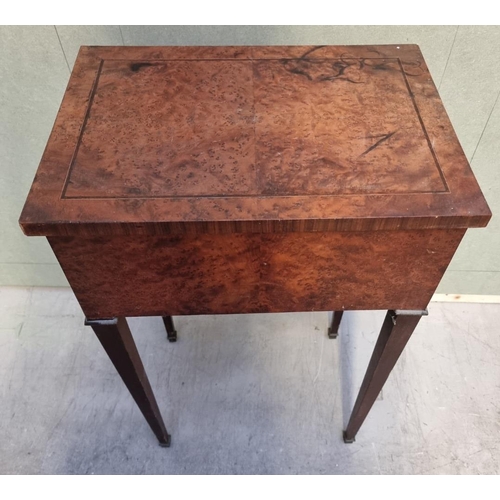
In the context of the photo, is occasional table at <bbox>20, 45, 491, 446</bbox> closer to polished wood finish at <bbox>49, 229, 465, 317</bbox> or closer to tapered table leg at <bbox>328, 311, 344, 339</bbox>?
polished wood finish at <bbox>49, 229, 465, 317</bbox>

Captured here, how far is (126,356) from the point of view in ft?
3.49

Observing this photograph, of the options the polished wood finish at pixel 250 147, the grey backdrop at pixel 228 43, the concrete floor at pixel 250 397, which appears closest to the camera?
the polished wood finish at pixel 250 147

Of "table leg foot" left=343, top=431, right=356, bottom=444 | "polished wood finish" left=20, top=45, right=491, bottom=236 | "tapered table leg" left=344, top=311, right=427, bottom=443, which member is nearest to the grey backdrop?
"polished wood finish" left=20, top=45, right=491, bottom=236

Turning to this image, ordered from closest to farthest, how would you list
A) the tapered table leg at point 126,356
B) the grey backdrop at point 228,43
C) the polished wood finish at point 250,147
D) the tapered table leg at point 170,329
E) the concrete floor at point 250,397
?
the polished wood finish at point 250,147
the tapered table leg at point 126,356
the grey backdrop at point 228,43
the concrete floor at point 250,397
the tapered table leg at point 170,329

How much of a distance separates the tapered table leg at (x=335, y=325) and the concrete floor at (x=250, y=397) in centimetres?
2

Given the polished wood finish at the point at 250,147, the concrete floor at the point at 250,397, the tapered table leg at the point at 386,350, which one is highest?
the polished wood finish at the point at 250,147

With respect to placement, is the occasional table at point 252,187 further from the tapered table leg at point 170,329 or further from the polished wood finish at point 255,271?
the tapered table leg at point 170,329

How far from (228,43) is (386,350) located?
843 mm

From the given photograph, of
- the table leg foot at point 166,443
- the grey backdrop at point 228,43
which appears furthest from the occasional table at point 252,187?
the table leg foot at point 166,443

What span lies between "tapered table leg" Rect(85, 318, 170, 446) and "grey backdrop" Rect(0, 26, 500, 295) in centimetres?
72

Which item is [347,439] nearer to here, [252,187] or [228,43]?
[252,187]

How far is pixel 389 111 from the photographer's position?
3.09 feet

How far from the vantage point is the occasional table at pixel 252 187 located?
802 mm

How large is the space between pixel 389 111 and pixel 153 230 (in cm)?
51
